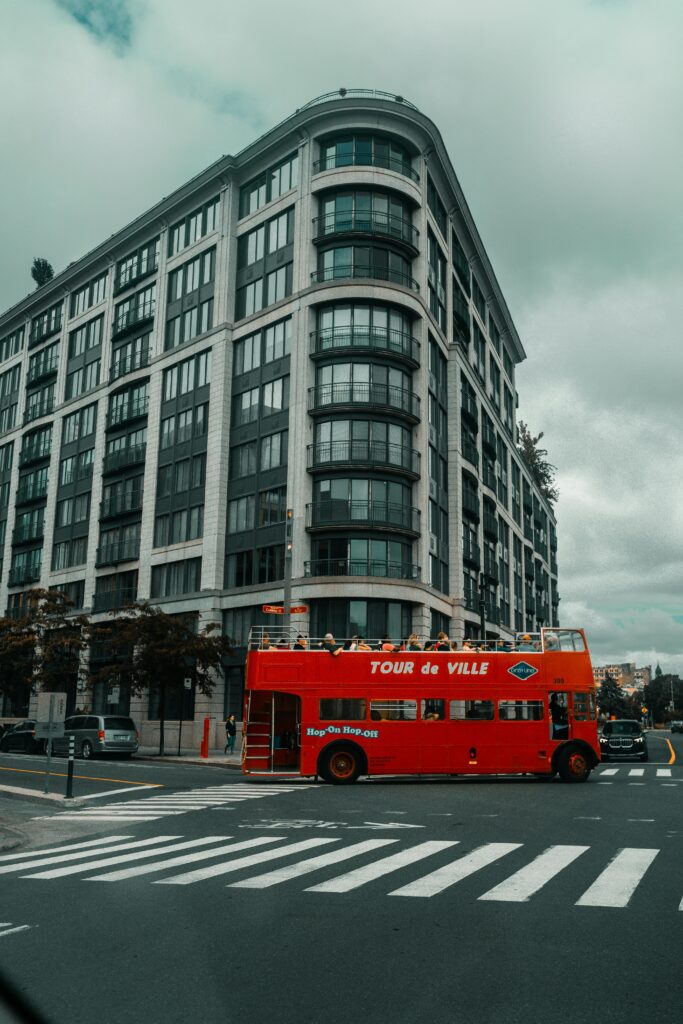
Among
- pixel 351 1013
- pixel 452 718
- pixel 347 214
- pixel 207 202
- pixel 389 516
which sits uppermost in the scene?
pixel 207 202

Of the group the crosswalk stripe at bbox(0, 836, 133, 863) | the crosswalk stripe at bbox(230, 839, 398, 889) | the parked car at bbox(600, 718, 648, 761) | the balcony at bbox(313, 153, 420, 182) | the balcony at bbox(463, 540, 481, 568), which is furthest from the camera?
the balcony at bbox(463, 540, 481, 568)

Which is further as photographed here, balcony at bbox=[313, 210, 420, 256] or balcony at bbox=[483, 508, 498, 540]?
balcony at bbox=[483, 508, 498, 540]

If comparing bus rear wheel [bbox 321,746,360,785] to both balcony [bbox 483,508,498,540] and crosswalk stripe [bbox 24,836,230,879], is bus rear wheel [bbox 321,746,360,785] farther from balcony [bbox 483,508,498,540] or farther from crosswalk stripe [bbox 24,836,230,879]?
balcony [bbox 483,508,498,540]

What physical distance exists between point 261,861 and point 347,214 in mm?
37944

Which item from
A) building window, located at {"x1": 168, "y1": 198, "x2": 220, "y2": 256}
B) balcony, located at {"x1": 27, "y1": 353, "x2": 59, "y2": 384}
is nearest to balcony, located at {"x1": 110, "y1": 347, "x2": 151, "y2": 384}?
building window, located at {"x1": 168, "y1": 198, "x2": 220, "y2": 256}

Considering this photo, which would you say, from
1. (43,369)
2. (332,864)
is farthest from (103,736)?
(43,369)

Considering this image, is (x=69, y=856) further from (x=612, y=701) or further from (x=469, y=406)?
(x=612, y=701)

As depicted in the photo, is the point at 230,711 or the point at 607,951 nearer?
the point at 607,951

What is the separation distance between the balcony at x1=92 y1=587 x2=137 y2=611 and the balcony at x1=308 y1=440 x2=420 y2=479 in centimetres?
1543

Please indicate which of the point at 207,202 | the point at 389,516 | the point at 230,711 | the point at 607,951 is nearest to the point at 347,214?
the point at 207,202

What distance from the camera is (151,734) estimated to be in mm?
47969

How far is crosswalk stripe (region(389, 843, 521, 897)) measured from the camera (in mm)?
9648

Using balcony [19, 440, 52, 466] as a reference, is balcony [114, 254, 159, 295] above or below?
above

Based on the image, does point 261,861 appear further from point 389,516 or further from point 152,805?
point 389,516
